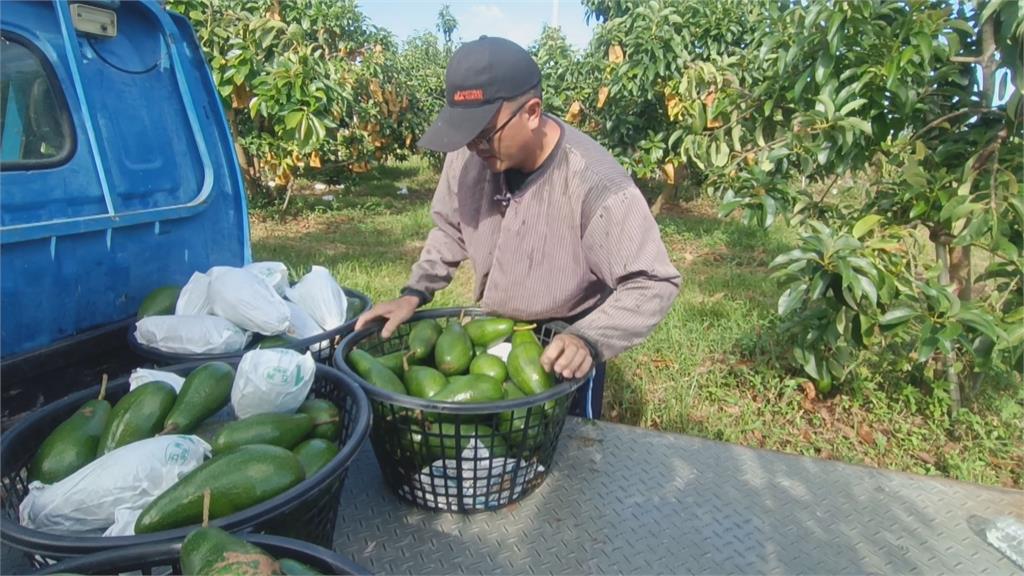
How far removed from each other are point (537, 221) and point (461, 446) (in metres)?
0.72

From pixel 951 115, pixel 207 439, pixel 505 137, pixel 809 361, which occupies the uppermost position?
pixel 951 115

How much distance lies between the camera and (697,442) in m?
1.87

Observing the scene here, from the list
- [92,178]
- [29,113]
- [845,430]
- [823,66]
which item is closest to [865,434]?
[845,430]

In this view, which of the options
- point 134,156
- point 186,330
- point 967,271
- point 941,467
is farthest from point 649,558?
point 967,271

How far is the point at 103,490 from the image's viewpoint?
1.14 m

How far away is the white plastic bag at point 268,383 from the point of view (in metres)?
1.38

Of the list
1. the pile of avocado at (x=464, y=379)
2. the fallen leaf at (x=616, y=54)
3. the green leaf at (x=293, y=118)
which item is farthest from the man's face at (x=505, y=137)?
the fallen leaf at (x=616, y=54)

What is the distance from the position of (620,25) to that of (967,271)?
5.66 meters

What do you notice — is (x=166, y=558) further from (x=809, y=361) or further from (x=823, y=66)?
(x=809, y=361)

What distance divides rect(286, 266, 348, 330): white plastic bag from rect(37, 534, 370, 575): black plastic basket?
1379 mm

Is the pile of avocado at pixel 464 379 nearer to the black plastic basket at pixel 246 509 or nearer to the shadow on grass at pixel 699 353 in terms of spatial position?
the black plastic basket at pixel 246 509

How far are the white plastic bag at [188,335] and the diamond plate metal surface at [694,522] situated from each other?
58 cm

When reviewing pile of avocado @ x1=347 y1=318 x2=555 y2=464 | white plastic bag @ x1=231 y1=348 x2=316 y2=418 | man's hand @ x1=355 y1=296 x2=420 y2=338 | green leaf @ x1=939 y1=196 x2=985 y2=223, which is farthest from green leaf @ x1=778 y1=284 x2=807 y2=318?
white plastic bag @ x1=231 y1=348 x2=316 y2=418

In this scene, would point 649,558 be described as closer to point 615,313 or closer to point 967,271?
point 615,313
